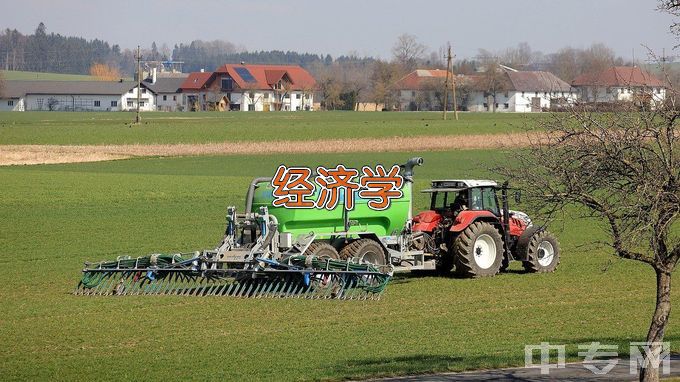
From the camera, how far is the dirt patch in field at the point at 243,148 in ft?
249

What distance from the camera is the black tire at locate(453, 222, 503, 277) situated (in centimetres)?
2734

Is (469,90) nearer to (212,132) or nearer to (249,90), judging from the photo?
(249,90)

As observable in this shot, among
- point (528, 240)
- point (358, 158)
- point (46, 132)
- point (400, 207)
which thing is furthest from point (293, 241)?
point (46, 132)

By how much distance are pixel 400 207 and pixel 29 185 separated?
28.4 m

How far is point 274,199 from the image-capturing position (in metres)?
26.3

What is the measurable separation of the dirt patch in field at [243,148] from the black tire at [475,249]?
47122 mm

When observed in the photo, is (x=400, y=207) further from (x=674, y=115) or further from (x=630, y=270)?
(x=674, y=115)

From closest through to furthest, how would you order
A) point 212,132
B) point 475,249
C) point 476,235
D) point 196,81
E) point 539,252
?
1. point 476,235
2. point 475,249
3. point 539,252
4. point 212,132
5. point 196,81

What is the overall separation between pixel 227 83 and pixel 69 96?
2488 centimetres

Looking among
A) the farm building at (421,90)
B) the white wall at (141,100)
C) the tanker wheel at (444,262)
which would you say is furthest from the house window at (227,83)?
the tanker wheel at (444,262)

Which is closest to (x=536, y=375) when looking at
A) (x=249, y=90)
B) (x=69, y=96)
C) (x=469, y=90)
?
(x=469, y=90)

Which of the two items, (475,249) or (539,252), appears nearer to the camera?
(475,249)

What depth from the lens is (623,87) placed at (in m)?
15.4

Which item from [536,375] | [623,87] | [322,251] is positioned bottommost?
[536,375]
